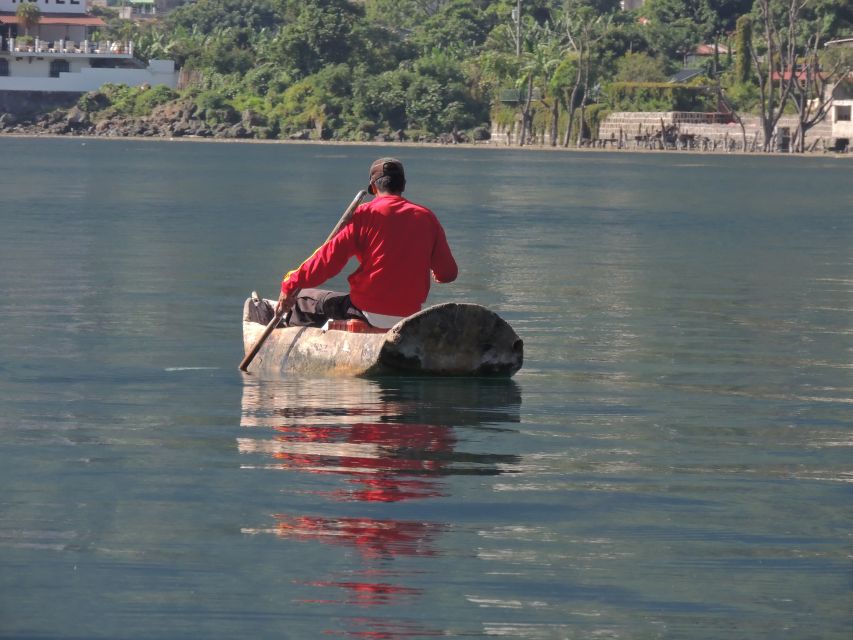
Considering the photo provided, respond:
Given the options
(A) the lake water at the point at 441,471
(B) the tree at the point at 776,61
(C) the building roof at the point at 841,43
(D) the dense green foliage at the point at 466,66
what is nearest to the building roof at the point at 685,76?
(D) the dense green foliage at the point at 466,66

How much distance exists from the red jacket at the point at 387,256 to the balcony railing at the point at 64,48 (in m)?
143

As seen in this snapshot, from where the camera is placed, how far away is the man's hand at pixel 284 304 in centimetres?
1351

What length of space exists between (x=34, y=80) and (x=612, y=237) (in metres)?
125

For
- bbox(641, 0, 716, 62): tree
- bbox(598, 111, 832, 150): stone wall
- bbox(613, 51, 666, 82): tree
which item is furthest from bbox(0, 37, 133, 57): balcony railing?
bbox(598, 111, 832, 150): stone wall

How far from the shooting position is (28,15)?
150875 millimetres

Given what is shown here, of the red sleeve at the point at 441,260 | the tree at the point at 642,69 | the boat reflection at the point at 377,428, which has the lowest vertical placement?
the boat reflection at the point at 377,428

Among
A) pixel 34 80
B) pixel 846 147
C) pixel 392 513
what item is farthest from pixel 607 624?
pixel 34 80

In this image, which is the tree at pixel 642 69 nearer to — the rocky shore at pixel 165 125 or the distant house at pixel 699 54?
the distant house at pixel 699 54

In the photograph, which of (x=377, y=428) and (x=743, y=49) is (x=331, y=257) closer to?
(x=377, y=428)

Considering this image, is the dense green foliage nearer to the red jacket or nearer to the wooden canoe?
the wooden canoe

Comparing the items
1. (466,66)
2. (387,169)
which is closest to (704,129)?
(466,66)

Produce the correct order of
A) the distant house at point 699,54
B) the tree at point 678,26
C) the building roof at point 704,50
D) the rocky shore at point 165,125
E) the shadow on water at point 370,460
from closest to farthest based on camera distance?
the shadow on water at point 370,460 < the tree at point 678,26 < the distant house at point 699,54 < the building roof at point 704,50 < the rocky shore at point 165,125

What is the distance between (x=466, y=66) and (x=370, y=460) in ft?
416

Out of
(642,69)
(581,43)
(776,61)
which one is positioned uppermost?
(581,43)
